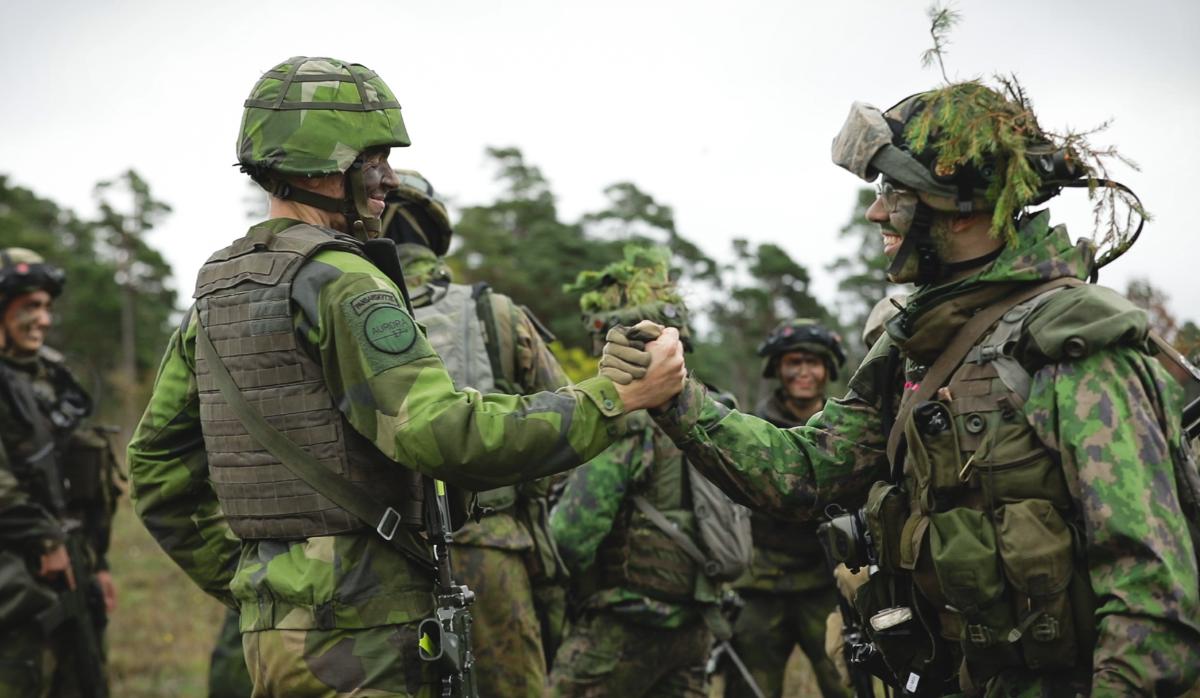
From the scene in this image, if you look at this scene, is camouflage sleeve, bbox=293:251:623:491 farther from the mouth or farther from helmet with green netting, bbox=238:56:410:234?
the mouth

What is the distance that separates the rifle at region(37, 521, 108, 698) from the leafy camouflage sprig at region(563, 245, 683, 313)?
373cm

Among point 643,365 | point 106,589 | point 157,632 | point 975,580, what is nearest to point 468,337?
point 643,365

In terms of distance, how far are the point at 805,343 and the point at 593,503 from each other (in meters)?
2.13

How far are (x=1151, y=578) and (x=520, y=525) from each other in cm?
317

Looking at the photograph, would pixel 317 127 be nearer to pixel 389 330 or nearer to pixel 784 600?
pixel 389 330

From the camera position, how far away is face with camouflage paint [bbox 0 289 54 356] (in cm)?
752

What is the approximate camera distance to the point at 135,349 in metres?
41.2

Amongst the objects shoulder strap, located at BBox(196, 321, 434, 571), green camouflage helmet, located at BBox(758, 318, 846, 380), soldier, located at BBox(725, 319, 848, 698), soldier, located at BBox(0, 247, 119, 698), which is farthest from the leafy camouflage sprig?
soldier, located at BBox(0, 247, 119, 698)

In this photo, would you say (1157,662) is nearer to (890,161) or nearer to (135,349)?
(890,161)

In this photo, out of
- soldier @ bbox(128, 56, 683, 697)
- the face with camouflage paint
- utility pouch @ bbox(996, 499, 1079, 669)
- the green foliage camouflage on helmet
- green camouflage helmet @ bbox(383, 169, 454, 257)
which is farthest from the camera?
the face with camouflage paint

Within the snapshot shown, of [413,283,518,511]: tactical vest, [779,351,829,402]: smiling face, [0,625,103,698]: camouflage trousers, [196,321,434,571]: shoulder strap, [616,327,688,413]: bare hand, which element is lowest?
[196,321,434,571]: shoulder strap

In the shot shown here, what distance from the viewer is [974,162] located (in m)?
3.52

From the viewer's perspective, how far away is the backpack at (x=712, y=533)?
5980mm

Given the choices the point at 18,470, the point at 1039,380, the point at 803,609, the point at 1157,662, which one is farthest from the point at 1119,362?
the point at 18,470
